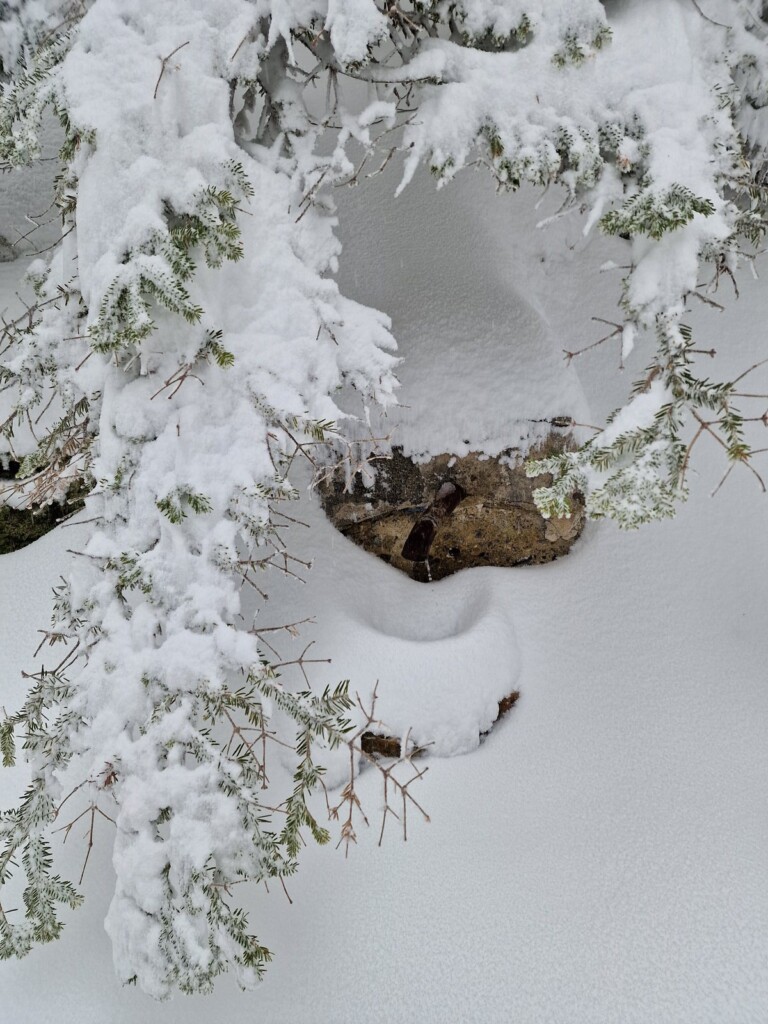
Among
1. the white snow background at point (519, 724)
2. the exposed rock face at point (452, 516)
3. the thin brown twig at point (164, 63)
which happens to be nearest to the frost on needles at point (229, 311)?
the thin brown twig at point (164, 63)

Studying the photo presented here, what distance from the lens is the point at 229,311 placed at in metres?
2.19

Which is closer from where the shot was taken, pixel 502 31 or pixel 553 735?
pixel 502 31

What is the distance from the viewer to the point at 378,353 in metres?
2.37

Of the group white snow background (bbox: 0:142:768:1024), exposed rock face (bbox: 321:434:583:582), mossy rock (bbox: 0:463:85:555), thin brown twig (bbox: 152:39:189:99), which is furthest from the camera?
mossy rock (bbox: 0:463:85:555)

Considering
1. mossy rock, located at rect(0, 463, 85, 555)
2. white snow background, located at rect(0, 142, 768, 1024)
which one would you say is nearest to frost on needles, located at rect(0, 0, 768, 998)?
white snow background, located at rect(0, 142, 768, 1024)

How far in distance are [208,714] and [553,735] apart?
160 cm

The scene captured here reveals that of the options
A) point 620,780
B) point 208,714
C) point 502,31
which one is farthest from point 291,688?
point 502,31

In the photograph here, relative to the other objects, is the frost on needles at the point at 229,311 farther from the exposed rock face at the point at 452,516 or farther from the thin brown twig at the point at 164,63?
the exposed rock face at the point at 452,516

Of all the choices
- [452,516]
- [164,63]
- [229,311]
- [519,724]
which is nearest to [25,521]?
[229,311]

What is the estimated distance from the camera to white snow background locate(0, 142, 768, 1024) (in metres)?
2.42

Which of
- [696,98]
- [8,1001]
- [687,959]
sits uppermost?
[696,98]

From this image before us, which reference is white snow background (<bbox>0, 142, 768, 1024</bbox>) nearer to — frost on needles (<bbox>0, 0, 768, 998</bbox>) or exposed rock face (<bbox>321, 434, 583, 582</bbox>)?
exposed rock face (<bbox>321, 434, 583, 582</bbox>)

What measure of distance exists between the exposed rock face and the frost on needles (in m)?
1.07

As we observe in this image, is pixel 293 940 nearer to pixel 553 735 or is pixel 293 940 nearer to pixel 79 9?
pixel 553 735
